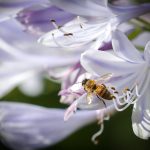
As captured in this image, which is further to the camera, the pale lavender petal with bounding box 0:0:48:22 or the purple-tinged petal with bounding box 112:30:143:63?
the pale lavender petal with bounding box 0:0:48:22

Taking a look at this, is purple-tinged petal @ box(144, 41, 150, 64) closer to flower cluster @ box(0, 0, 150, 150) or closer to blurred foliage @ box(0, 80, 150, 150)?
flower cluster @ box(0, 0, 150, 150)

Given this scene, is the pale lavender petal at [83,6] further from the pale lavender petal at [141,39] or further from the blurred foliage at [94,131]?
the blurred foliage at [94,131]

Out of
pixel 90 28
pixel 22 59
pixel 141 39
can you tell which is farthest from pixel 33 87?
pixel 90 28

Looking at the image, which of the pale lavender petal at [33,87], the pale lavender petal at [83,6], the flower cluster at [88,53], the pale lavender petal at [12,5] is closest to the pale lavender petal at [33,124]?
the flower cluster at [88,53]

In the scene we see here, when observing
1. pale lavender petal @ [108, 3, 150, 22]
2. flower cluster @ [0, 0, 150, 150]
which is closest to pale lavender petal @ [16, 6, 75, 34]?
flower cluster @ [0, 0, 150, 150]

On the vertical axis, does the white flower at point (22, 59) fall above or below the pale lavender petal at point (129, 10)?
below
